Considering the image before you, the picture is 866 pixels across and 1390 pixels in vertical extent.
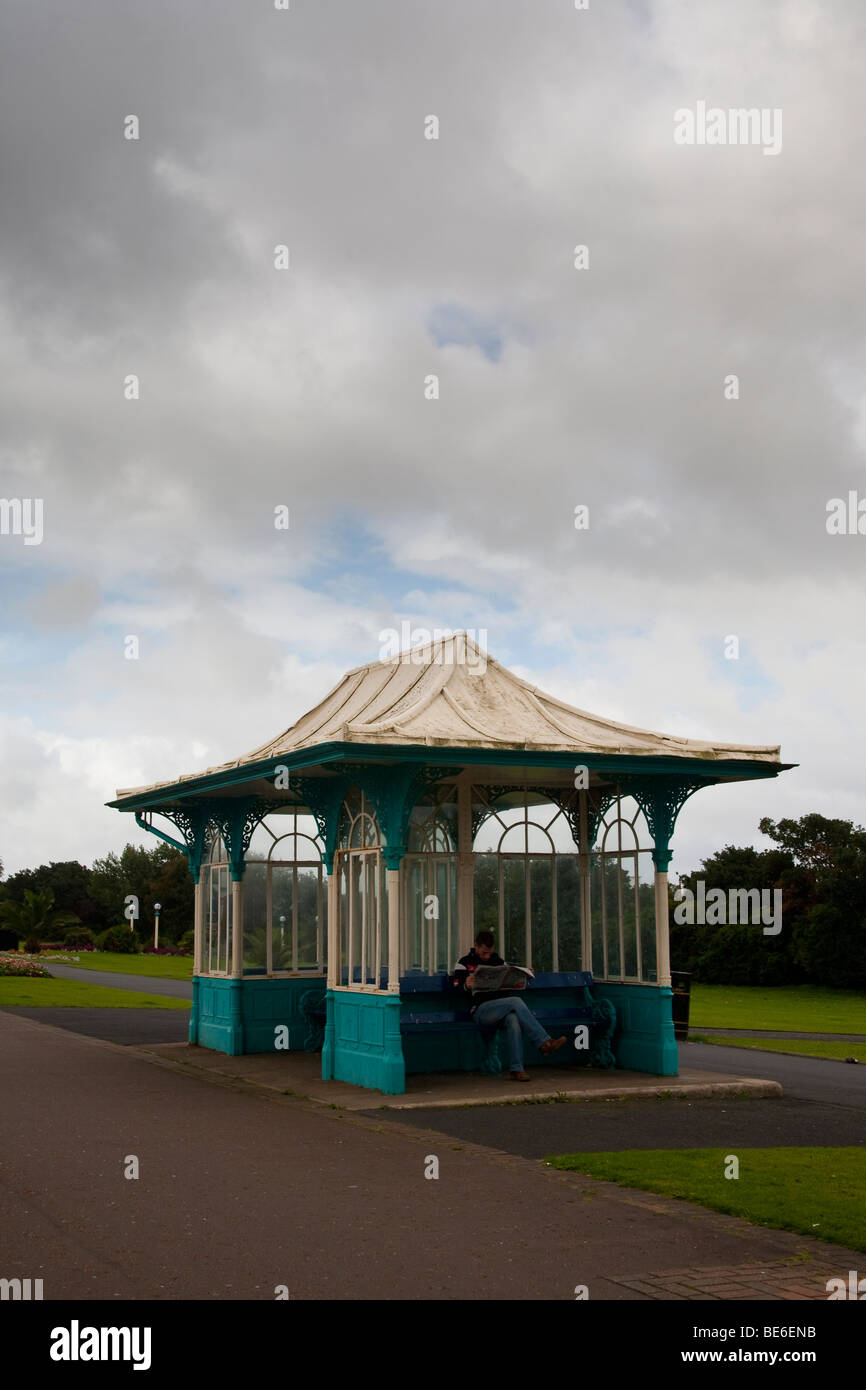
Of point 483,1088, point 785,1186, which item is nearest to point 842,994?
point 483,1088

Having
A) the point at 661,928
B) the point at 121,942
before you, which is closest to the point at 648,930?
the point at 661,928

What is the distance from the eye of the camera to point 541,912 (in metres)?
15.1

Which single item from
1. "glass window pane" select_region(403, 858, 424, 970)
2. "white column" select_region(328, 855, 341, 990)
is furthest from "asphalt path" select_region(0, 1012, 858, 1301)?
"glass window pane" select_region(403, 858, 424, 970)

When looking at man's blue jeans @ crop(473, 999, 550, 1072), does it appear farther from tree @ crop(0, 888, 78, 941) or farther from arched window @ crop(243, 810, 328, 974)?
tree @ crop(0, 888, 78, 941)

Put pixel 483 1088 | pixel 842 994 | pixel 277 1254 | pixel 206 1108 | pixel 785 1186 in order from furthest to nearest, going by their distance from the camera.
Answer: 1. pixel 842 994
2. pixel 483 1088
3. pixel 206 1108
4. pixel 785 1186
5. pixel 277 1254

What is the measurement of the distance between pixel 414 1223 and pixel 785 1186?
101 inches

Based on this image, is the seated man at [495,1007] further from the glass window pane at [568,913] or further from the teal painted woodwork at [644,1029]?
the glass window pane at [568,913]

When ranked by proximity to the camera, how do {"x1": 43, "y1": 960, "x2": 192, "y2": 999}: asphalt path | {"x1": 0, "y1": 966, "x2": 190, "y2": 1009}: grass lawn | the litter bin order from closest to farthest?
the litter bin
{"x1": 0, "y1": 966, "x2": 190, "y2": 1009}: grass lawn
{"x1": 43, "y1": 960, "x2": 192, "y2": 999}: asphalt path

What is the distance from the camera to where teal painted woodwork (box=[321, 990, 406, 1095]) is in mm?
12898

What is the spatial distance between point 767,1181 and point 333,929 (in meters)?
6.44

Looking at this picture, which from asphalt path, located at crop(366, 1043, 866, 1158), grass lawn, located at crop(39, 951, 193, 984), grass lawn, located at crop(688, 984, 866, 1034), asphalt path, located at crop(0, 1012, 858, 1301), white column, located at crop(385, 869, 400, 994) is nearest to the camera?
asphalt path, located at crop(0, 1012, 858, 1301)

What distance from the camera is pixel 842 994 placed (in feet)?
136

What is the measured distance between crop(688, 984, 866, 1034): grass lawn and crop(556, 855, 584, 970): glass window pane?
29.8ft
